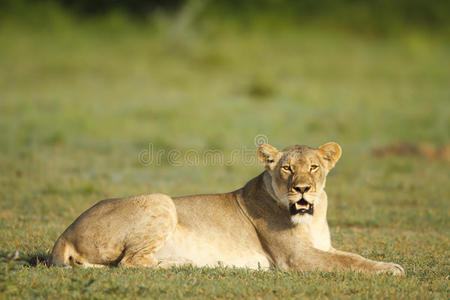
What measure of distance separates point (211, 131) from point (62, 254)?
1322 cm

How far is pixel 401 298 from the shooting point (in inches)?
220

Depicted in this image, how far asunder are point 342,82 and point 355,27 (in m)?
11.4

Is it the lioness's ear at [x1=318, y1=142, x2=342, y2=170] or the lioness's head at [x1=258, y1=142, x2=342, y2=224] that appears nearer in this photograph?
the lioness's head at [x1=258, y1=142, x2=342, y2=224]

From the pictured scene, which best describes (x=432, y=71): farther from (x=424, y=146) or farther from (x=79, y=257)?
(x=79, y=257)

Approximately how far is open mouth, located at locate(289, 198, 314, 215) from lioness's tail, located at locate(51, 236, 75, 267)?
2.28 meters

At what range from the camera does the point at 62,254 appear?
21.1ft

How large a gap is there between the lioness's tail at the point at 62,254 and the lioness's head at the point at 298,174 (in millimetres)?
2231

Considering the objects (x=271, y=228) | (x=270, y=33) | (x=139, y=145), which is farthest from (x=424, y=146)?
(x=270, y=33)

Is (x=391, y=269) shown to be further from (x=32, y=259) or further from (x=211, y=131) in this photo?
(x=211, y=131)

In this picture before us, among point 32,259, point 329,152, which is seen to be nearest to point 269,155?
point 329,152

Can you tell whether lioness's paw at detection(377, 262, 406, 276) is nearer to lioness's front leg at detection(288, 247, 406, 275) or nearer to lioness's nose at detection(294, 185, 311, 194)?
lioness's front leg at detection(288, 247, 406, 275)

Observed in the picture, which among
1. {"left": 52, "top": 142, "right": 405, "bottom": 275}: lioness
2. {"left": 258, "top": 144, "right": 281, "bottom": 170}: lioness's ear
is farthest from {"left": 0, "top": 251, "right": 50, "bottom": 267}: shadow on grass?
{"left": 258, "top": 144, "right": 281, "bottom": 170}: lioness's ear

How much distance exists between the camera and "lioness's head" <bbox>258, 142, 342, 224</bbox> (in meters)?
6.44

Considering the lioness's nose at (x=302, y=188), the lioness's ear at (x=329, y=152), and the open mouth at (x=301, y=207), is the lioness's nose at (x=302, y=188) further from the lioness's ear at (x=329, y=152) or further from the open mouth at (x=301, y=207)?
the lioness's ear at (x=329, y=152)
